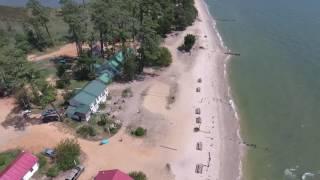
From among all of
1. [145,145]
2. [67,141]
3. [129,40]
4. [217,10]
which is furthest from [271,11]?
[67,141]

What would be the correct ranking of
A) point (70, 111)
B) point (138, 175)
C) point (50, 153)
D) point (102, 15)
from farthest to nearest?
point (102, 15)
point (70, 111)
point (50, 153)
point (138, 175)

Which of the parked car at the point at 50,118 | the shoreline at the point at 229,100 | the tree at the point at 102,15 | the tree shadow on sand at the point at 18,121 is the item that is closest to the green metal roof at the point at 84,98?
the parked car at the point at 50,118

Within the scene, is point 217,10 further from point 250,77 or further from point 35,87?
point 35,87

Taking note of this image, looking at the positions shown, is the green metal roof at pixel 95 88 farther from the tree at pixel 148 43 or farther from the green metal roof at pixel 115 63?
the tree at pixel 148 43

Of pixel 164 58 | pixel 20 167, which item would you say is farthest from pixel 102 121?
pixel 164 58

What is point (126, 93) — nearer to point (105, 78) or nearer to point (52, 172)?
point (105, 78)

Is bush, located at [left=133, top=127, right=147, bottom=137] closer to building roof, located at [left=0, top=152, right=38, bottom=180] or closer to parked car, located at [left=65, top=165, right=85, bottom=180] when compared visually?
parked car, located at [left=65, top=165, right=85, bottom=180]
